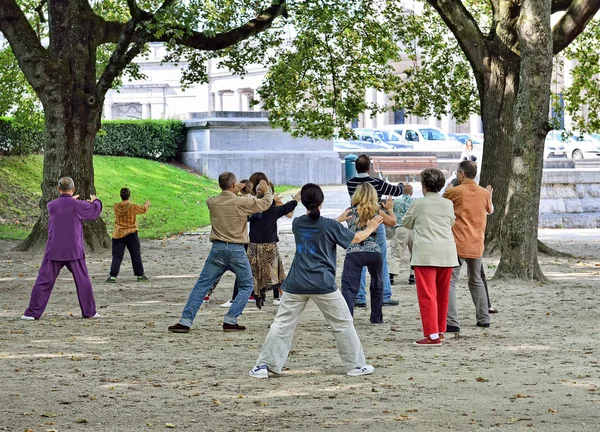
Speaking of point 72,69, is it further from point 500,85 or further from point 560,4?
point 560,4

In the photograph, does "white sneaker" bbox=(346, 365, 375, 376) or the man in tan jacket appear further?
the man in tan jacket

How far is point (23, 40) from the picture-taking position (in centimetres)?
2008

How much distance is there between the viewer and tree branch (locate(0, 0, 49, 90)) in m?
20.1

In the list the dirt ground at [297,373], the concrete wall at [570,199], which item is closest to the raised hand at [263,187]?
the dirt ground at [297,373]

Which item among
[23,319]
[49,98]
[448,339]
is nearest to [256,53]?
[49,98]

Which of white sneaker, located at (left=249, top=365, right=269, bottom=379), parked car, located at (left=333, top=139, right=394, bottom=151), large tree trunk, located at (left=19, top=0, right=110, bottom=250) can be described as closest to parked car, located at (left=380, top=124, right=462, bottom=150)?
parked car, located at (left=333, top=139, right=394, bottom=151)

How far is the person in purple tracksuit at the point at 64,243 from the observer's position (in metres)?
11.9

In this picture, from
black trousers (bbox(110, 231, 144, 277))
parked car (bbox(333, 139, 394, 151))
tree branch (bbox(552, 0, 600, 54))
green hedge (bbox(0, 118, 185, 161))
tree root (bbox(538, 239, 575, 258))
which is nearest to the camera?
black trousers (bbox(110, 231, 144, 277))

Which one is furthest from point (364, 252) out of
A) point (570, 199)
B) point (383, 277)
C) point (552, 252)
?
point (570, 199)

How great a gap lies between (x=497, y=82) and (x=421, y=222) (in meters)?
9.81

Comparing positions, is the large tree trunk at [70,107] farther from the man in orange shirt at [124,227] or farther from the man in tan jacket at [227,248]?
the man in tan jacket at [227,248]

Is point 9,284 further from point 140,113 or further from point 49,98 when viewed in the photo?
point 140,113

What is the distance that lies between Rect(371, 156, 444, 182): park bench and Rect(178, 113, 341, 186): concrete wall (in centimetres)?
154

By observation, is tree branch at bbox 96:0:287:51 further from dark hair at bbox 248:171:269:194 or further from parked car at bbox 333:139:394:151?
parked car at bbox 333:139:394:151
